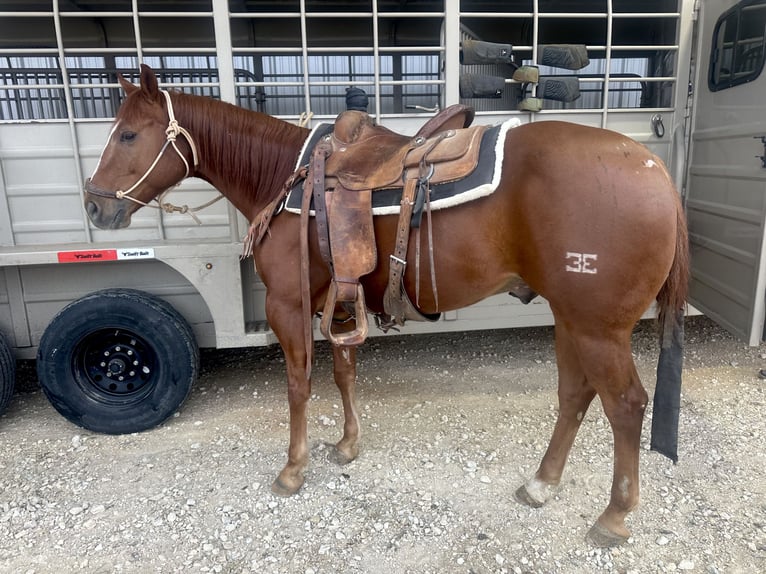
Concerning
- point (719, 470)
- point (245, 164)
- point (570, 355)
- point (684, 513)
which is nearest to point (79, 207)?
point (245, 164)

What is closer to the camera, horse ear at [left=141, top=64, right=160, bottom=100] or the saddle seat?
the saddle seat

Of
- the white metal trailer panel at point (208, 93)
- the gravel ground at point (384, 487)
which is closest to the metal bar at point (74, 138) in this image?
the white metal trailer panel at point (208, 93)

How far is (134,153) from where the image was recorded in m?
2.31

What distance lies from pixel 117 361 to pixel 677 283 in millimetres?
2836

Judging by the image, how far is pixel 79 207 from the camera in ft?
9.54

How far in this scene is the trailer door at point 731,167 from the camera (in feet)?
9.10

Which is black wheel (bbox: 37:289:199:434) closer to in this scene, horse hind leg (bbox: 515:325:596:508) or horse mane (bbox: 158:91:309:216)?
horse mane (bbox: 158:91:309:216)

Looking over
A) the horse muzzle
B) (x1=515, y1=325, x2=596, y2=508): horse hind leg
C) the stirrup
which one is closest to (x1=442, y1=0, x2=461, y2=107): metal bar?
the stirrup

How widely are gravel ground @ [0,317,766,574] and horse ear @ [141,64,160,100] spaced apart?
1807mm

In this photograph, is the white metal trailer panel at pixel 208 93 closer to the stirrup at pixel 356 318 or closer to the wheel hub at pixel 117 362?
the wheel hub at pixel 117 362

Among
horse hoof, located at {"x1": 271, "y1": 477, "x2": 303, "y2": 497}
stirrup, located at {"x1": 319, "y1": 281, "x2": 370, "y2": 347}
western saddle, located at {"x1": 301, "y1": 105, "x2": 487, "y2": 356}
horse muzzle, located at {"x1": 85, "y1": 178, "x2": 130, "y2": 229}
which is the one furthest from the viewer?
horse hoof, located at {"x1": 271, "y1": 477, "x2": 303, "y2": 497}

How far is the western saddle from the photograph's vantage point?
203 cm

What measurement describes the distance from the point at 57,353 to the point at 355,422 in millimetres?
1658

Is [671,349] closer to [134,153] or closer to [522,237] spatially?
[522,237]
